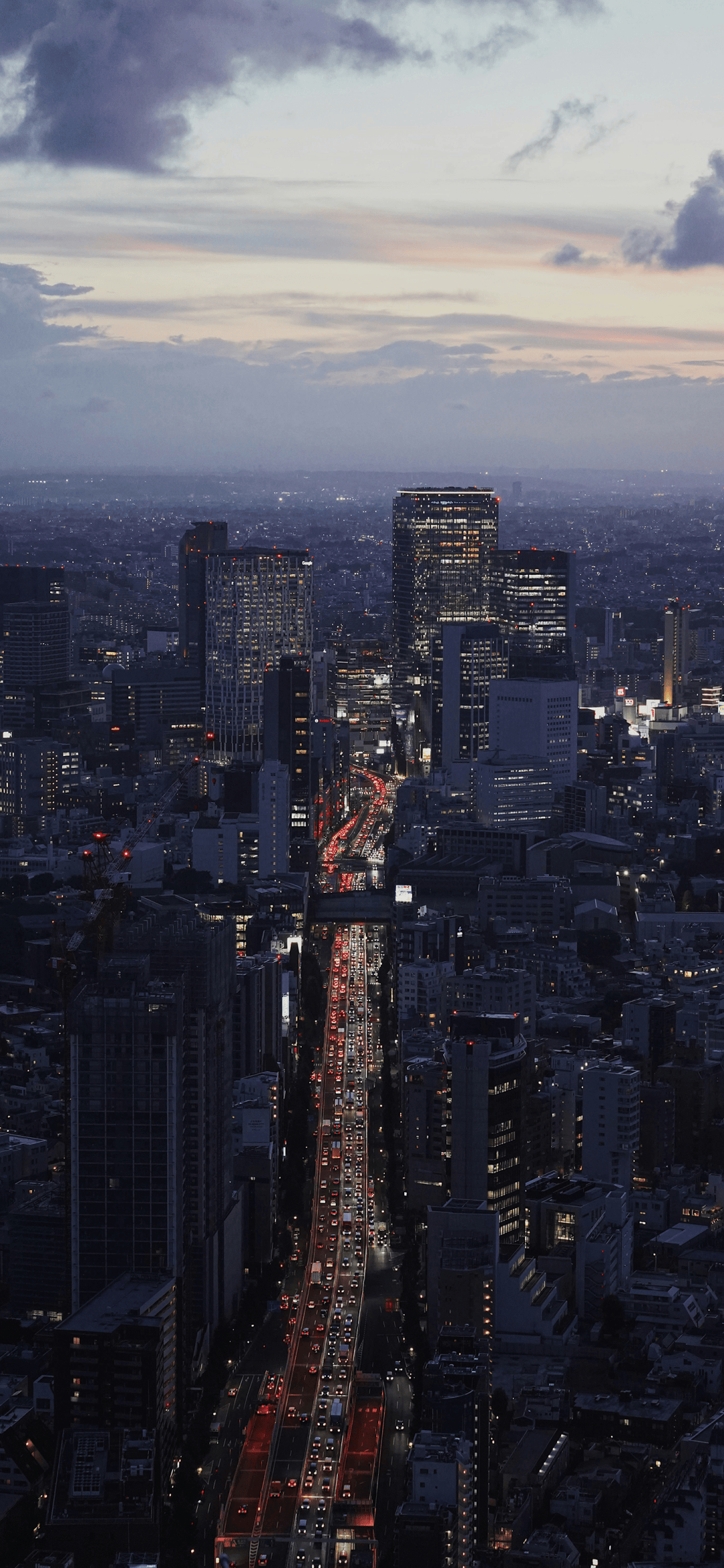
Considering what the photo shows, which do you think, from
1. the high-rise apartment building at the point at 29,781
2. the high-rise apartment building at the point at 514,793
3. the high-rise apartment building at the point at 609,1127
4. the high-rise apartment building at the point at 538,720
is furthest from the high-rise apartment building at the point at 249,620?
the high-rise apartment building at the point at 609,1127

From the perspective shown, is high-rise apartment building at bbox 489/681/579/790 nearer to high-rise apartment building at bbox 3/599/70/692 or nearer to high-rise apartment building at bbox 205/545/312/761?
high-rise apartment building at bbox 205/545/312/761

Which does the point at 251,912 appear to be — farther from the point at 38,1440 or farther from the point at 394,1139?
the point at 38,1440

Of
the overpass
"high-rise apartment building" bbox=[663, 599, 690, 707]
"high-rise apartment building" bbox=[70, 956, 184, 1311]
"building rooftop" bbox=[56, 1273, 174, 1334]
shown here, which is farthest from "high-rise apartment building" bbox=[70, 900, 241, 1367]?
"high-rise apartment building" bbox=[663, 599, 690, 707]

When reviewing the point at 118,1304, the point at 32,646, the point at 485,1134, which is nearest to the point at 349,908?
the point at 485,1134

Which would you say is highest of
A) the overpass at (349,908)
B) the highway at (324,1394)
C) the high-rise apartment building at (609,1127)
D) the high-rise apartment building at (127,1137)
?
the high-rise apartment building at (127,1137)

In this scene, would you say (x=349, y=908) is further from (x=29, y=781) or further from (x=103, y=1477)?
(x=103, y=1477)

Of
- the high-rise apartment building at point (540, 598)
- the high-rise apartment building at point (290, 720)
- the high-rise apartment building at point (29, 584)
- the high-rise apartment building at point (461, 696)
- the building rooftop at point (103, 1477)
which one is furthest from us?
the high-rise apartment building at point (29, 584)

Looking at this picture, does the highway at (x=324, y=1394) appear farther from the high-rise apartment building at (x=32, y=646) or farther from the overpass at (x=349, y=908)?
the high-rise apartment building at (x=32, y=646)
